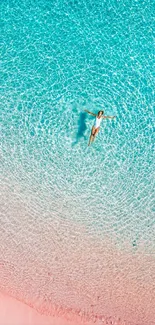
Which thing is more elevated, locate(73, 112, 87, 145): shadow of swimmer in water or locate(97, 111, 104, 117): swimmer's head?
locate(97, 111, 104, 117): swimmer's head

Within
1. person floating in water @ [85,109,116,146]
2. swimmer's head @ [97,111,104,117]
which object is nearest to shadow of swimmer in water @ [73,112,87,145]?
person floating in water @ [85,109,116,146]

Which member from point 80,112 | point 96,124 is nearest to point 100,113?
point 96,124

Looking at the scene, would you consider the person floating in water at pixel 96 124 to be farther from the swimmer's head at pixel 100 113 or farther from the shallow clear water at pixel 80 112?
the shallow clear water at pixel 80 112

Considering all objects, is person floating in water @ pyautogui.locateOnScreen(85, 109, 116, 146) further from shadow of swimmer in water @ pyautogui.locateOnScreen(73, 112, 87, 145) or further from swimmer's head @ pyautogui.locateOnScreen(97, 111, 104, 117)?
shadow of swimmer in water @ pyautogui.locateOnScreen(73, 112, 87, 145)

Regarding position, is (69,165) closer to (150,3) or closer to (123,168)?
(123,168)

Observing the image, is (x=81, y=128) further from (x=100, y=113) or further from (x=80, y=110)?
(x=100, y=113)

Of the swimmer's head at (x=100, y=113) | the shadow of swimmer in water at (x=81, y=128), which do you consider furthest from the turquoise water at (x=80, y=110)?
the swimmer's head at (x=100, y=113)

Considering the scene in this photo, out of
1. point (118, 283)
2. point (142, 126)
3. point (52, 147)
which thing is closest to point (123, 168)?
point (142, 126)
